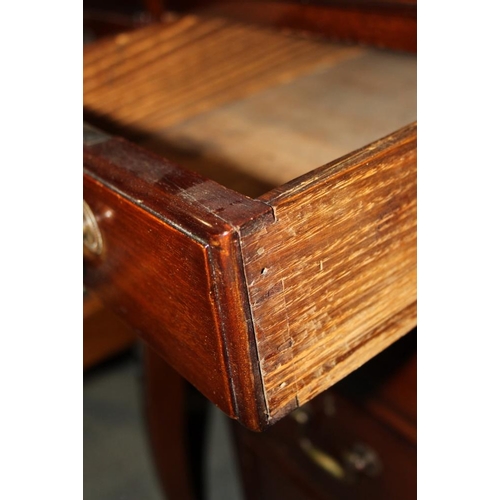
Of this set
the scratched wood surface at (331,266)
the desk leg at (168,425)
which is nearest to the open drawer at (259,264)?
the scratched wood surface at (331,266)

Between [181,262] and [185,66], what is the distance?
39cm

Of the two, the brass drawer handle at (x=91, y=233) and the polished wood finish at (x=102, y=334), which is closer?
the brass drawer handle at (x=91, y=233)

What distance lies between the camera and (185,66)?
1.99 feet

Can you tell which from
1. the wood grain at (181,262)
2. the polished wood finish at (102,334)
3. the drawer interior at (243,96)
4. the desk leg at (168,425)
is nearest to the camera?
the wood grain at (181,262)

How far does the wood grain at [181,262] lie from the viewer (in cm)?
25

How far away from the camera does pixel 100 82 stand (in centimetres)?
56

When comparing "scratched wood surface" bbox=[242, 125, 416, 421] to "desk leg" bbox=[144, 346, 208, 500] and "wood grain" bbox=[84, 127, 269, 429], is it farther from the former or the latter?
"desk leg" bbox=[144, 346, 208, 500]

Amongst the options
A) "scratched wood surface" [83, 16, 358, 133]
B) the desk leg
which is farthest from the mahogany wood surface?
"scratched wood surface" [83, 16, 358, 133]

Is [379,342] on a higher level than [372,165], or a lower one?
lower

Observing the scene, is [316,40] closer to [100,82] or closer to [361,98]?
[361,98]

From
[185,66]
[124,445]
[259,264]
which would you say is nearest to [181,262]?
[259,264]

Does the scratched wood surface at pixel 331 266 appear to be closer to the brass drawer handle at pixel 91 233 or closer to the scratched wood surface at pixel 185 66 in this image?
the brass drawer handle at pixel 91 233
